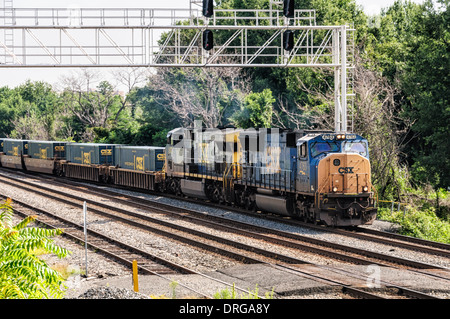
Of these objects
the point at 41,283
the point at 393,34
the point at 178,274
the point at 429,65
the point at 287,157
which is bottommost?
the point at 178,274

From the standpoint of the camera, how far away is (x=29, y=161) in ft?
158

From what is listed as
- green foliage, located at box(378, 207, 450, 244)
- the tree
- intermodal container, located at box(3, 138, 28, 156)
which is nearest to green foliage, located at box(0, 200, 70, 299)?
green foliage, located at box(378, 207, 450, 244)

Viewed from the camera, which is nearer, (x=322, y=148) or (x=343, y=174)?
(x=343, y=174)

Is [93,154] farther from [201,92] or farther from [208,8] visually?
[208,8]

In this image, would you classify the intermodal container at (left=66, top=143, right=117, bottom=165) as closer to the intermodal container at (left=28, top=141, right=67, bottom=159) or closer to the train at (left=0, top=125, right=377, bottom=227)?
the train at (left=0, top=125, right=377, bottom=227)

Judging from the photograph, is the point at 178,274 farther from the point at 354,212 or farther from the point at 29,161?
the point at 29,161

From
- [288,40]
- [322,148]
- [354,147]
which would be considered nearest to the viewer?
[322,148]

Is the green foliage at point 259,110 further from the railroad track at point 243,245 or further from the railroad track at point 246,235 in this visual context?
the railroad track at point 243,245

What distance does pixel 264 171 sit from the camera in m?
23.0

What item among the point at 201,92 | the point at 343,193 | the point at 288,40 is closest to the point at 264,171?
the point at 343,193

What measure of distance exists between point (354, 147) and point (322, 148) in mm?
1248

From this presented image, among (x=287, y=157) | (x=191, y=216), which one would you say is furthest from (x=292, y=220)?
(x=191, y=216)
